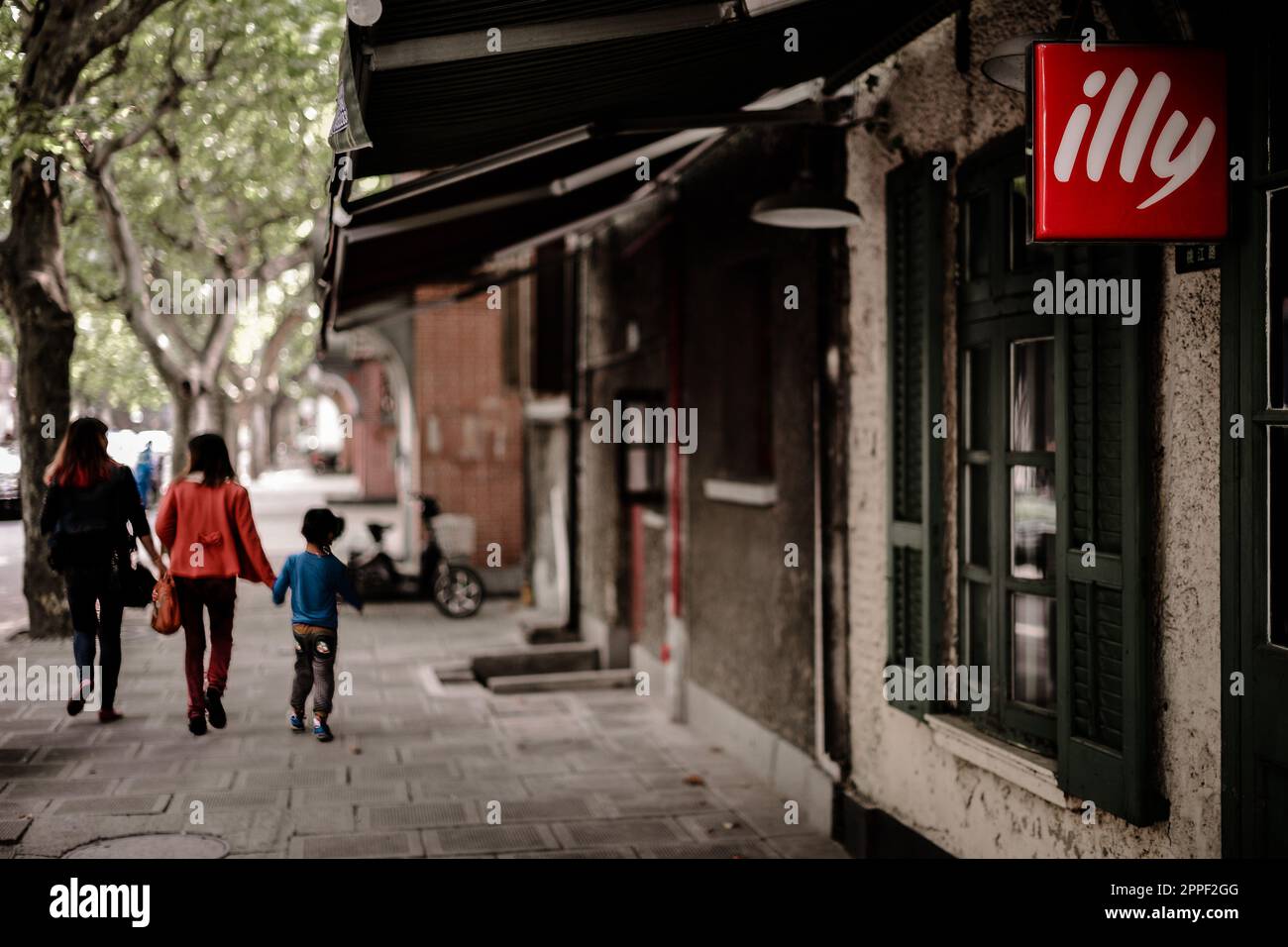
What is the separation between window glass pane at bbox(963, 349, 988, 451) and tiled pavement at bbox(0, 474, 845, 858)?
2.72 metres

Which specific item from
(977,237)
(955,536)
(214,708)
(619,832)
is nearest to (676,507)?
(619,832)

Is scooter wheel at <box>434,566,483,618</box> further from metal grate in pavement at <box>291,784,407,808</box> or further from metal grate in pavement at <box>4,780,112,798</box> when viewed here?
metal grate in pavement at <box>4,780,112,798</box>

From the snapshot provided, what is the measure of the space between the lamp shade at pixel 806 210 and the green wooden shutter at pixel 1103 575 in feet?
5.25

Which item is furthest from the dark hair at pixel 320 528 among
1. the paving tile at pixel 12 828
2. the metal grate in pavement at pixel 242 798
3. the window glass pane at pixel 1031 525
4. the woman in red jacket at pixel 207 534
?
the window glass pane at pixel 1031 525

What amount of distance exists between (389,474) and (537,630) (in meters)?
29.9

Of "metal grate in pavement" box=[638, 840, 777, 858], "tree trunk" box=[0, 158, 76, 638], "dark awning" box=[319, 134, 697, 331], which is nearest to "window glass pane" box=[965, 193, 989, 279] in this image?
"dark awning" box=[319, 134, 697, 331]

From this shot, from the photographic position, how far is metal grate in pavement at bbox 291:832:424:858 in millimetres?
6035

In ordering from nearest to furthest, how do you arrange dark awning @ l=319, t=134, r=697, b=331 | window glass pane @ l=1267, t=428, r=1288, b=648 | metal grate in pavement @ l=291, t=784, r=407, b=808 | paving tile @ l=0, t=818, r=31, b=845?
paving tile @ l=0, t=818, r=31, b=845, window glass pane @ l=1267, t=428, r=1288, b=648, dark awning @ l=319, t=134, r=697, b=331, metal grate in pavement @ l=291, t=784, r=407, b=808

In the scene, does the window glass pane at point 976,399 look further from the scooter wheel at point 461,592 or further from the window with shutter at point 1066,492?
the scooter wheel at point 461,592

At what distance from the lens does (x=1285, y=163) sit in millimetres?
3568
